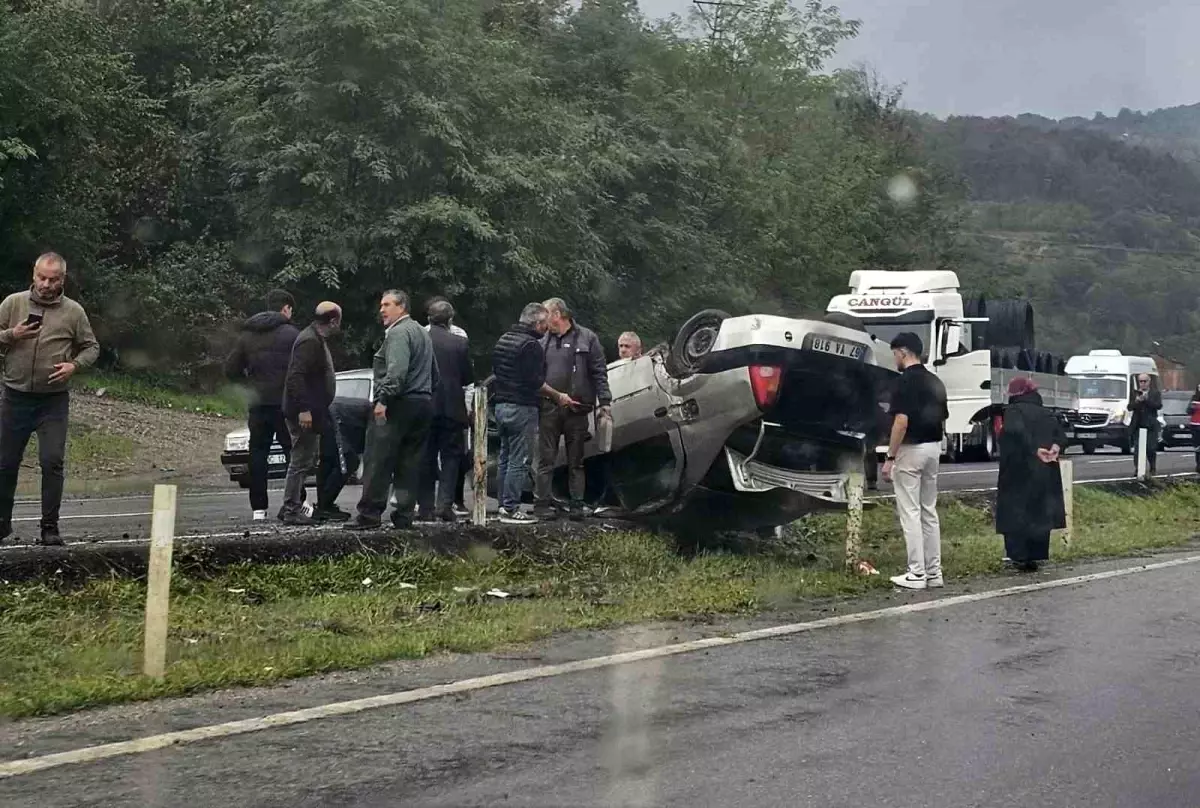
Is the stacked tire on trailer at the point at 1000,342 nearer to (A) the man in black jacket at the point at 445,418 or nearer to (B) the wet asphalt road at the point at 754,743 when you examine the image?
(A) the man in black jacket at the point at 445,418

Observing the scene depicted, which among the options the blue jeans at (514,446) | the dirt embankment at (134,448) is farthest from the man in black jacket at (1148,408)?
the blue jeans at (514,446)

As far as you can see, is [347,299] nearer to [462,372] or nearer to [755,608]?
[462,372]

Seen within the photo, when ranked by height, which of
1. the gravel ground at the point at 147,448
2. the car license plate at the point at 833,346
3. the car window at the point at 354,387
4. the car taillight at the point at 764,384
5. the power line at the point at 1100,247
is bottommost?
the gravel ground at the point at 147,448

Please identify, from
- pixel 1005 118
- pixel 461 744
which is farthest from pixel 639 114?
pixel 1005 118

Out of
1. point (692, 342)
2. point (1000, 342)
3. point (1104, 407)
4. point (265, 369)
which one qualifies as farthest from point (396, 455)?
point (1104, 407)

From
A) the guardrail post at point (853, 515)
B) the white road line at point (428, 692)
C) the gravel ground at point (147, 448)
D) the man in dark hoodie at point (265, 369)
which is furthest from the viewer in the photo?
the gravel ground at point (147, 448)

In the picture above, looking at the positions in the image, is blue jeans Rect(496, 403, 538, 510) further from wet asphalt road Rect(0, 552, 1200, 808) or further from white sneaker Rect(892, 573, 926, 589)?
wet asphalt road Rect(0, 552, 1200, 808)

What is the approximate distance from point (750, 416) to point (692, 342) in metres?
0.98

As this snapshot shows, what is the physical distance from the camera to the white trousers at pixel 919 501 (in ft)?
38.8

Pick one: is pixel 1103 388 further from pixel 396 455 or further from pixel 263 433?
pixel 263 433

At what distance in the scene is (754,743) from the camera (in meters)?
6.22

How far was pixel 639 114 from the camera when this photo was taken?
38219 mm

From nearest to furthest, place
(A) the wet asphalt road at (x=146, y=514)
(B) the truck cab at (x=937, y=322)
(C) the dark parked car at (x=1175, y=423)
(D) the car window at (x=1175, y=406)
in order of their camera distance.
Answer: (A) the wet asphalt road at (x=146, y=514) < (B) the truck cab at (x=937, y=322) < (C) the dark parked car at (x=1175, y=423) < (D) the car window at (x=1175, y=406)

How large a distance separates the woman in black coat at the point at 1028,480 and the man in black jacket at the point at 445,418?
181 inches
